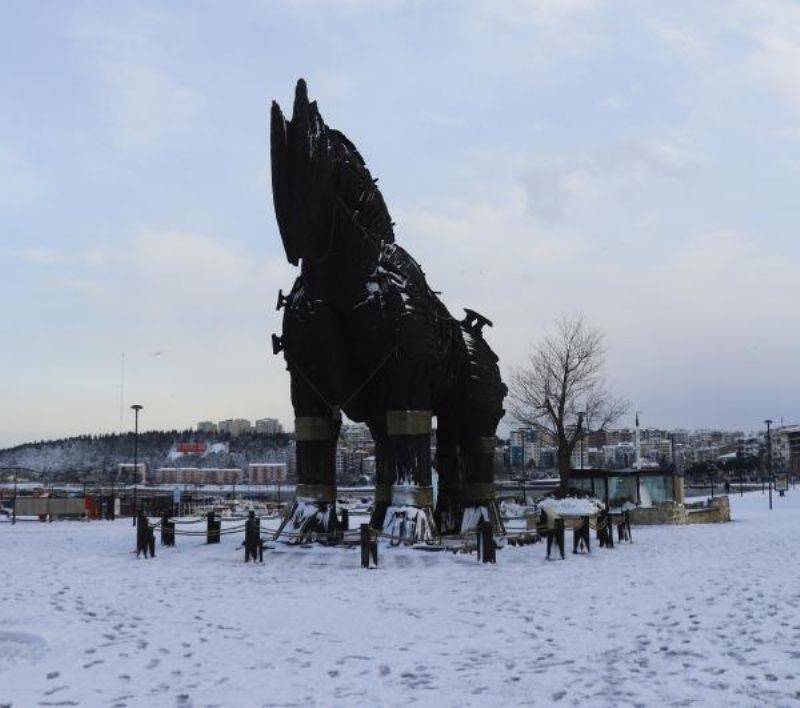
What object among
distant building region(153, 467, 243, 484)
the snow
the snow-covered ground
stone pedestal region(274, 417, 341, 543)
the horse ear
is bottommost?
distant building region(153, 467, 243, 484)

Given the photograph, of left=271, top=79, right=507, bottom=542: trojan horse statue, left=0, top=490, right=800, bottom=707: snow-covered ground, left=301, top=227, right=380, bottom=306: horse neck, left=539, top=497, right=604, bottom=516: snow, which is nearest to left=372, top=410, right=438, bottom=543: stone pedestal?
left=271, top=79, right=507, bottom=542: trojan horse statue

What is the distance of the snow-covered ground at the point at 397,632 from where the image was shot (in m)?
6.15

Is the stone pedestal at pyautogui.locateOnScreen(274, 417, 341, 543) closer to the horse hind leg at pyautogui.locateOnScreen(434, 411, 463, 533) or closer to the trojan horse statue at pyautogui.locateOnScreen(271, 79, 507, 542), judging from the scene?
the trojan horse statue at pyautogui.locateOnScreen(271, 79, 507, 542)

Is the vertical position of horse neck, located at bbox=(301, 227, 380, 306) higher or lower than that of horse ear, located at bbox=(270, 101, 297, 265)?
lower

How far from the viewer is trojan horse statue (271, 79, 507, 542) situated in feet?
49.3

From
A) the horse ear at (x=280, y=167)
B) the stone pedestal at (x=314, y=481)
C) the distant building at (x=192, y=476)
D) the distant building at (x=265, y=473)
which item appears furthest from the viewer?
the distant building at (x=265, y=473)

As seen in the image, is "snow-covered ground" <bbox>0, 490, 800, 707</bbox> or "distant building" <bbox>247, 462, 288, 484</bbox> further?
"distant building" <bbox>247, 462, 288, 484</bbox>

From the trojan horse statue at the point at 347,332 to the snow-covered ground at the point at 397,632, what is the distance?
183cm

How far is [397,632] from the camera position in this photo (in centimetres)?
834

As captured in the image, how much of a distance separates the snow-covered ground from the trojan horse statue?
6.00ft

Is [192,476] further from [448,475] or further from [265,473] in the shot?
[448,475]

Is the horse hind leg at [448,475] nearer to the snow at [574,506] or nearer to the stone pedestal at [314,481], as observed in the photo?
the stone pedestal at [314,481]

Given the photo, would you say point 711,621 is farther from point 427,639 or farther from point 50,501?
point 50,501

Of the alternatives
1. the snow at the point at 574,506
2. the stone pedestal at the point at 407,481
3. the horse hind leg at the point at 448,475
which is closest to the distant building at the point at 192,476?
the snow at the point at 574,506
